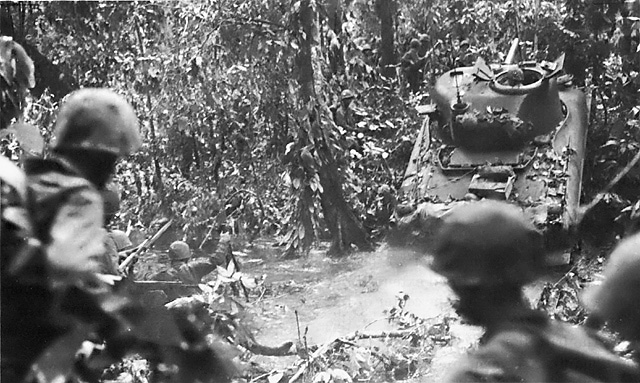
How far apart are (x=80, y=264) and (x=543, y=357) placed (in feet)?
3.34

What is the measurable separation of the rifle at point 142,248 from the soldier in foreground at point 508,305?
63cm

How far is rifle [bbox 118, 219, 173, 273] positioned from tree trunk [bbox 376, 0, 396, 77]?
60 cm

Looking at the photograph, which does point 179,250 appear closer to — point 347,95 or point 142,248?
point 142,248

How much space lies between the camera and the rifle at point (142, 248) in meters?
1.97

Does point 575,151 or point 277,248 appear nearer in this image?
point 575,151

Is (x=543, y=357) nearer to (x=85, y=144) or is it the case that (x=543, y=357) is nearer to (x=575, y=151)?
(x=575, y=151)

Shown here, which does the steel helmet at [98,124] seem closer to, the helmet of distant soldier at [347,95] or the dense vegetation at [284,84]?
the dense vegetation at [284,84]

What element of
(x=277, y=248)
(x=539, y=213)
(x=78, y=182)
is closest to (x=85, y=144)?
(x=78, y=182)

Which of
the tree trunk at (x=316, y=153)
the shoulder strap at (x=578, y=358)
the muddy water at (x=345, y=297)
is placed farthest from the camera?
the tree trunk at (x=316, y=153)

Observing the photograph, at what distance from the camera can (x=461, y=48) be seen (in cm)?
186

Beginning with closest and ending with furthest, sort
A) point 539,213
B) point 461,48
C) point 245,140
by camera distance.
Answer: point 539,213
point 461,48
point 245,140

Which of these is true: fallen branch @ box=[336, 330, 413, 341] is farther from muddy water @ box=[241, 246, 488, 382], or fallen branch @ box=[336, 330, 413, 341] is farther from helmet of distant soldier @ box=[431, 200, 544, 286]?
helmet of distant soldier @ box=[431, 200, 544, 286]

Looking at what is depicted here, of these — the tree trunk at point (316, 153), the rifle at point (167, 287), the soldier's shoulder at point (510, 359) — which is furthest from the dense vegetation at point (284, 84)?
the soldier's shoulder at point (510, 359)

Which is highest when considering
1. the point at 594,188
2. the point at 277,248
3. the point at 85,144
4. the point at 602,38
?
the point at 602,38
